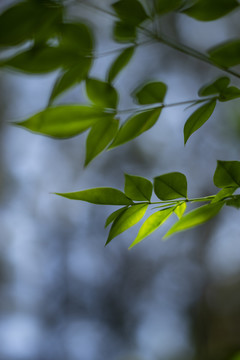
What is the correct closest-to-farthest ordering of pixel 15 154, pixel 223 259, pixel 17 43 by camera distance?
pixel 17 43, pixel 223 259, pixel 15 154

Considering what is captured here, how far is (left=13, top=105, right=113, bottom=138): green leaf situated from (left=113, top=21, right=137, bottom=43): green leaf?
0.04 m

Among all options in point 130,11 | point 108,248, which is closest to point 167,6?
point 130,11

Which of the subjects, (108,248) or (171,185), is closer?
(171,185)

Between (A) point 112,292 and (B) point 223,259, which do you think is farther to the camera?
(A) point 112,292

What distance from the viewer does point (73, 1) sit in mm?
145

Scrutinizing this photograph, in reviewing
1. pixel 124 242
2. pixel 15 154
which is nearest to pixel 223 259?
pixel 124 242

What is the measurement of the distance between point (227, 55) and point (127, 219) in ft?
0.27

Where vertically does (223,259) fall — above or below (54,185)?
below

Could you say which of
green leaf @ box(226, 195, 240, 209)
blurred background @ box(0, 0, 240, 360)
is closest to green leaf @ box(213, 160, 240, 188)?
green leaf @ box(226, 195, 240, 209)

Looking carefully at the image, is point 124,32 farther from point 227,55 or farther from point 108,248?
point 108,248

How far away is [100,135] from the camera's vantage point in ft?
0.51

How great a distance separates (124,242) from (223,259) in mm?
291

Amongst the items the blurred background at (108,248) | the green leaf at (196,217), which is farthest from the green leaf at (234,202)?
the blurred background at (108,248)

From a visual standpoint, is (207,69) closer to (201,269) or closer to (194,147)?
(194,147)
